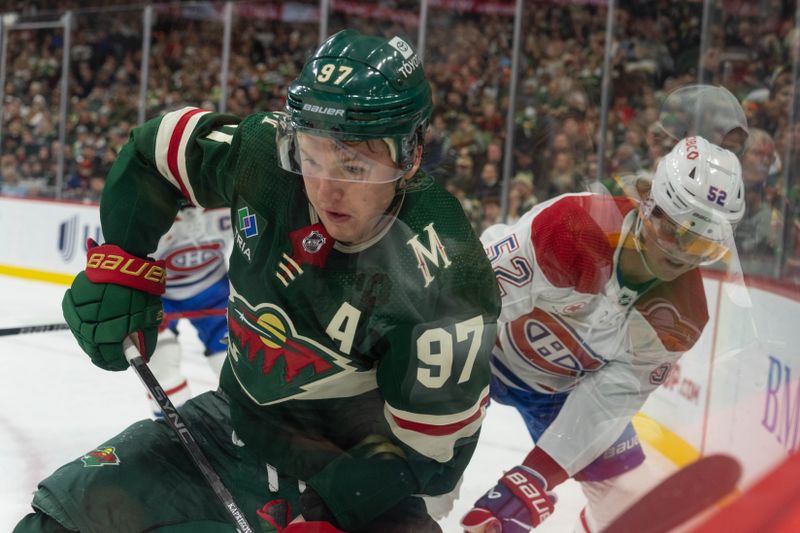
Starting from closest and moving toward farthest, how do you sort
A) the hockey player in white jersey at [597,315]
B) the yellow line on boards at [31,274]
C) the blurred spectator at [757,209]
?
1. the blurred spectator at [757,209]
2. the hockey player in white jersey at [597,315]
3. the yellow line on boards at [31,274]

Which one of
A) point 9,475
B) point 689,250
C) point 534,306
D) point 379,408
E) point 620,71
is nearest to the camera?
point 689,250

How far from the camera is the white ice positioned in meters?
1.07

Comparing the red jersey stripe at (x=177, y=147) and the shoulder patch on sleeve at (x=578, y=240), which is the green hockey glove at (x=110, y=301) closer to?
the red jersey stripe at (x=177, y=147)

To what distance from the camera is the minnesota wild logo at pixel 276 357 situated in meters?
0.98

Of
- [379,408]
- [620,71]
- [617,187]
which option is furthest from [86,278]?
[620,71]

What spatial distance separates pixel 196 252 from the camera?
7.98 ft

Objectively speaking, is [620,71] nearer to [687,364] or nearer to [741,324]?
[687,364]

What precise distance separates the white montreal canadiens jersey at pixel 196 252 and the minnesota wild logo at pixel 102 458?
1012mm

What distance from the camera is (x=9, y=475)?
1628 mm

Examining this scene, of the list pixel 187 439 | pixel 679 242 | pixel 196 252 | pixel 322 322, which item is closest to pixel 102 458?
pixel 187 439

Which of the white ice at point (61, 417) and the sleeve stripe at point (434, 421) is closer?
the sleeve stripe at point (434, 421)

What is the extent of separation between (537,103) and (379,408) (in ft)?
2.11

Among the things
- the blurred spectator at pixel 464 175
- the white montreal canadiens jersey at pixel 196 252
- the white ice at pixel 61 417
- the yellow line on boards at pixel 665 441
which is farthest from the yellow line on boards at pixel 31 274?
the yellow line on boards at pixel 665 441

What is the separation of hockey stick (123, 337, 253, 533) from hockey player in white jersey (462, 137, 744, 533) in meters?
0.31
